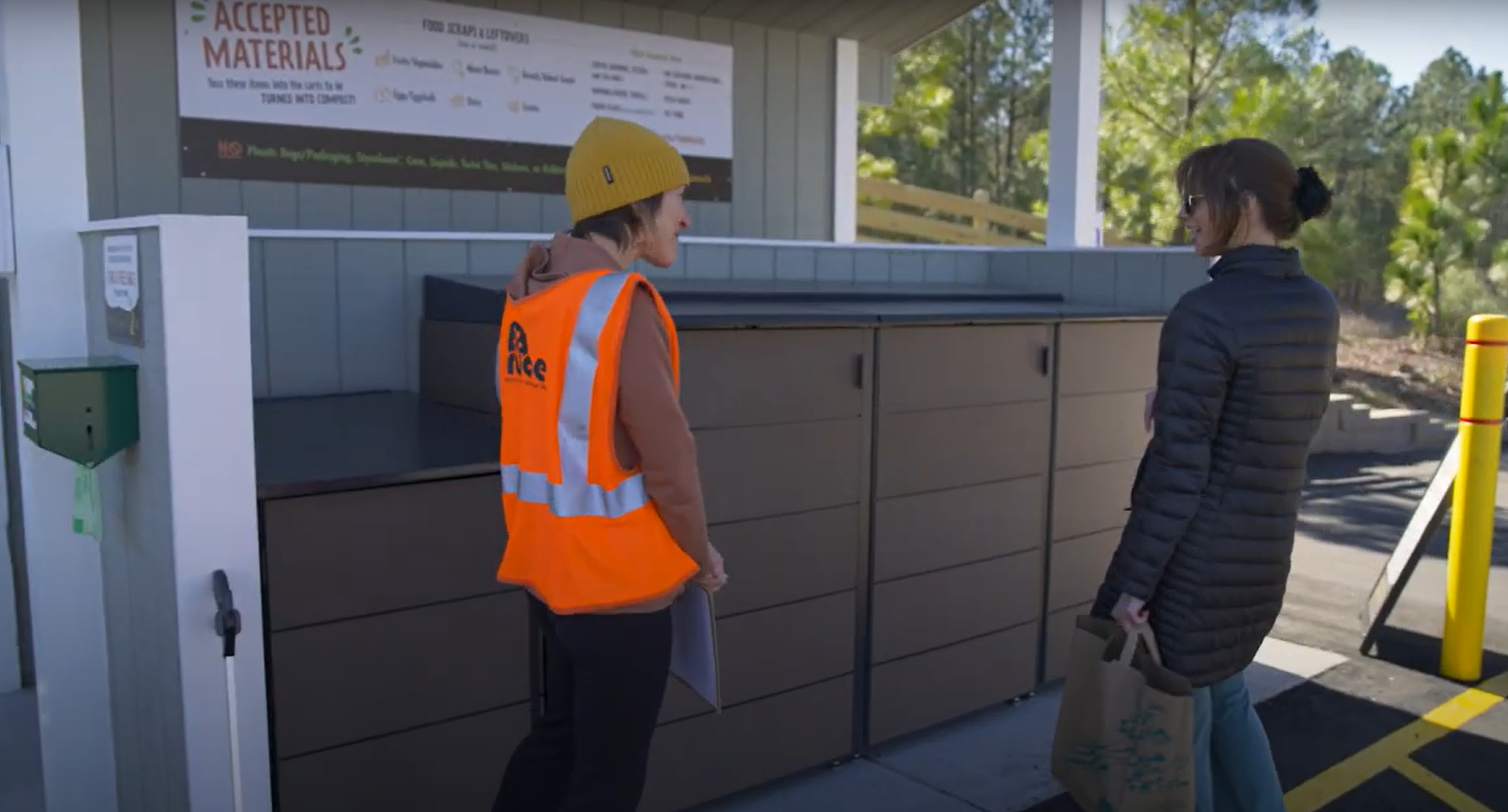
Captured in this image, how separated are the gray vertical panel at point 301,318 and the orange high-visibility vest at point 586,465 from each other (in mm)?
1937

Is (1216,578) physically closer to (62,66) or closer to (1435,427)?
(62,66)

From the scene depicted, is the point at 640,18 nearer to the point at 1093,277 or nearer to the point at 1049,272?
the point at 1049,272

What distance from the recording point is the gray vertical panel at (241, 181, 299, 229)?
4215mm

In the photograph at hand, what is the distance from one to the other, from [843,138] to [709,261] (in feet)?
4.40

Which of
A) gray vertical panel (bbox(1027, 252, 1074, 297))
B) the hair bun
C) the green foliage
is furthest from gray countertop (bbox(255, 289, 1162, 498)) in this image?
the green foliage

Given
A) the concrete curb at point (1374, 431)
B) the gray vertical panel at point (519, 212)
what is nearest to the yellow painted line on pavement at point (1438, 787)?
the gray vertical panel at point (519, 212)

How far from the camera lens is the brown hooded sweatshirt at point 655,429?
7.30ft

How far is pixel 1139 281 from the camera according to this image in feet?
16.8

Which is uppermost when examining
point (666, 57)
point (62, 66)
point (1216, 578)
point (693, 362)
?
point (666, 57)

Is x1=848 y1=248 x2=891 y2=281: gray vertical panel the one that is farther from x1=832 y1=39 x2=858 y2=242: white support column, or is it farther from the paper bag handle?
Answer: the paper bag handle

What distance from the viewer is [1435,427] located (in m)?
13.8

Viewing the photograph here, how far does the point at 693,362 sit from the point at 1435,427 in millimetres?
13030

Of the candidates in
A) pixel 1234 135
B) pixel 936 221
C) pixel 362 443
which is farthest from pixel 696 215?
pixel 1234 135

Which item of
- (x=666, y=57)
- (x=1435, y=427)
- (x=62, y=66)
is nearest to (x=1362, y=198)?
(x=1435, y=427)
